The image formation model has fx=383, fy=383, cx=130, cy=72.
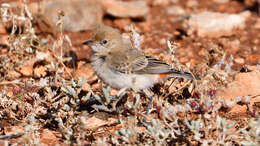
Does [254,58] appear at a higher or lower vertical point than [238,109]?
higher

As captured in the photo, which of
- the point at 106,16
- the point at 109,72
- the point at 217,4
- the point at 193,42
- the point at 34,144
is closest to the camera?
the point at 34,144

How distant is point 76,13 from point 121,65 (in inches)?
170

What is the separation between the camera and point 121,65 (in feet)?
18.1

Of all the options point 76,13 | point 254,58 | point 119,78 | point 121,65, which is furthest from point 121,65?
point 76,13

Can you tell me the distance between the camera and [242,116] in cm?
547

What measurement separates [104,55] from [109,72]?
0.41 meters

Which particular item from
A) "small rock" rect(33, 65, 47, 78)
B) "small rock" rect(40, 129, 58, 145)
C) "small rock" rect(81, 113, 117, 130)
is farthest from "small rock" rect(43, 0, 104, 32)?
"small rock" rect(40, 129, 58, 145)

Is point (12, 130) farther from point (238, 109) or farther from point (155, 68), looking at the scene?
point (238, 109)

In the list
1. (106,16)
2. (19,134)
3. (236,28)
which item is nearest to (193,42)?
(236,28)

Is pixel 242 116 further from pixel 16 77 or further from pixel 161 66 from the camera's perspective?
pixel 16 77

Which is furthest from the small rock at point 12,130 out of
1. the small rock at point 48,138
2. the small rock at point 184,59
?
the small rock at point 184,59

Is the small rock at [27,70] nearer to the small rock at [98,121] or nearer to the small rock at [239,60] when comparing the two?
the small rock at [98,121]

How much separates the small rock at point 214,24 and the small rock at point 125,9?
130cm

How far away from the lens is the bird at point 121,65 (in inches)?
213
